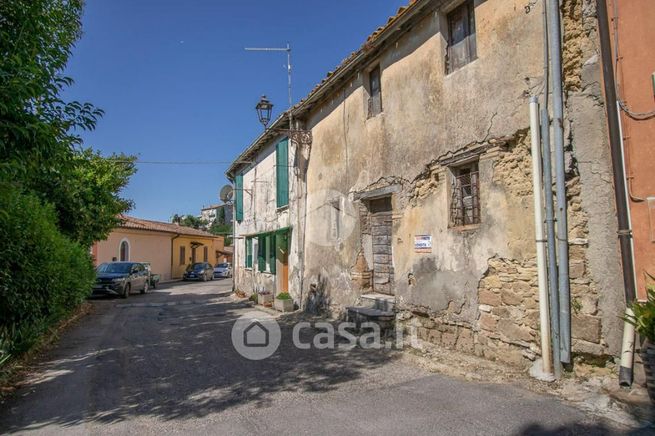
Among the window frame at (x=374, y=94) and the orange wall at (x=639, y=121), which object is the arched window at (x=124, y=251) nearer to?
the window frame at (x=374, y=94)

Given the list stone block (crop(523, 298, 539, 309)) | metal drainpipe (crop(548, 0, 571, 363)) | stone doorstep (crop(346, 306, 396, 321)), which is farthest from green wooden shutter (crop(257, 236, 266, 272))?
metal drainpipe (crop(548, 0, 571, 363))

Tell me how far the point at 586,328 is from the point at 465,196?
2501 millimetres

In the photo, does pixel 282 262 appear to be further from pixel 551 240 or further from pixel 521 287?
pixel 551 240

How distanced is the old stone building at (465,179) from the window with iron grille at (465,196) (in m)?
0.02

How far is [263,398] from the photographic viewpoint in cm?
475

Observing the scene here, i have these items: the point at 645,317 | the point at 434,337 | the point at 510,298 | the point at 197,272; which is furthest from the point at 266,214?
the point at 197,272

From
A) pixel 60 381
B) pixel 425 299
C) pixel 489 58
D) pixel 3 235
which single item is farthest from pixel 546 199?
pixel 3 235

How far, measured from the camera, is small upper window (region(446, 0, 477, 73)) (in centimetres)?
633

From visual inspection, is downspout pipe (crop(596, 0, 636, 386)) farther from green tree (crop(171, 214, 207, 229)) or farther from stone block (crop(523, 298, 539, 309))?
green tree (crop(171, 214, 207, 229))

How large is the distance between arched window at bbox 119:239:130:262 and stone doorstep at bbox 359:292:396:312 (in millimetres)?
22201

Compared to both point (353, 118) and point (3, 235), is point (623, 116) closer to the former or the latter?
point (353, 118)

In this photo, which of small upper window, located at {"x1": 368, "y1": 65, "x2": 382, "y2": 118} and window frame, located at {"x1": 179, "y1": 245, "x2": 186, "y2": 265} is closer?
small upper window, located at {"x1": 368, "y1": 65, "x2": 382, "y2": 118}

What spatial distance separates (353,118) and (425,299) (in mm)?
4332

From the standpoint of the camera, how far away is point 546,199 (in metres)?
4.96
